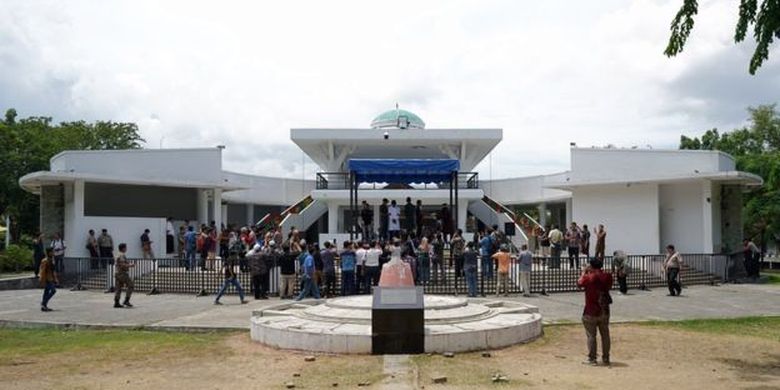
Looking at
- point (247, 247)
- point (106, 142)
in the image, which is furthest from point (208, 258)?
point (106, 142)

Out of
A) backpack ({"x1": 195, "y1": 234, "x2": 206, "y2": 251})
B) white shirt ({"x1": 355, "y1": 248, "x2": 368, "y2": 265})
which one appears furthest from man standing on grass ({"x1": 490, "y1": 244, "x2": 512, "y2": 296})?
backpack ({"x1": 195, "y1": 234, "x2": 206, "y2": 251})

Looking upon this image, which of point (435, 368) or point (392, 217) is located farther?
point (392, 217)

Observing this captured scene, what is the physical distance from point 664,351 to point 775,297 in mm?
10371

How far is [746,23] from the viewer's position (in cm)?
874

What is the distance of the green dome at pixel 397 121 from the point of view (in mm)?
36812

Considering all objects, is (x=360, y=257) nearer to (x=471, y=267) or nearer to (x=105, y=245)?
(x=471, y=267)

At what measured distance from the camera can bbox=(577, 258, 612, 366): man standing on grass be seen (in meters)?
9.95

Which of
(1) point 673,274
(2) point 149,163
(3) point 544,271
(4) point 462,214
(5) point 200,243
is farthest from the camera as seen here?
(4) point 462,214

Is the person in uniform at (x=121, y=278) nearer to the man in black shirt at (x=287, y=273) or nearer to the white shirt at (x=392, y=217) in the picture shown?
the man in black shirt at (x=287, y=273)

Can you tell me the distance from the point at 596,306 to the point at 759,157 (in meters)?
29.8

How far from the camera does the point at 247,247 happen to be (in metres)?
22.4

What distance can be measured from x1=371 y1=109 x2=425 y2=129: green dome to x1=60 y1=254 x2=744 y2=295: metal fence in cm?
1605

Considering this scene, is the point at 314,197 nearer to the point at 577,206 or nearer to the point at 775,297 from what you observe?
the point at 577,206

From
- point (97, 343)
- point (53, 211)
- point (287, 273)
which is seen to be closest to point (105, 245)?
point (53, 211)
